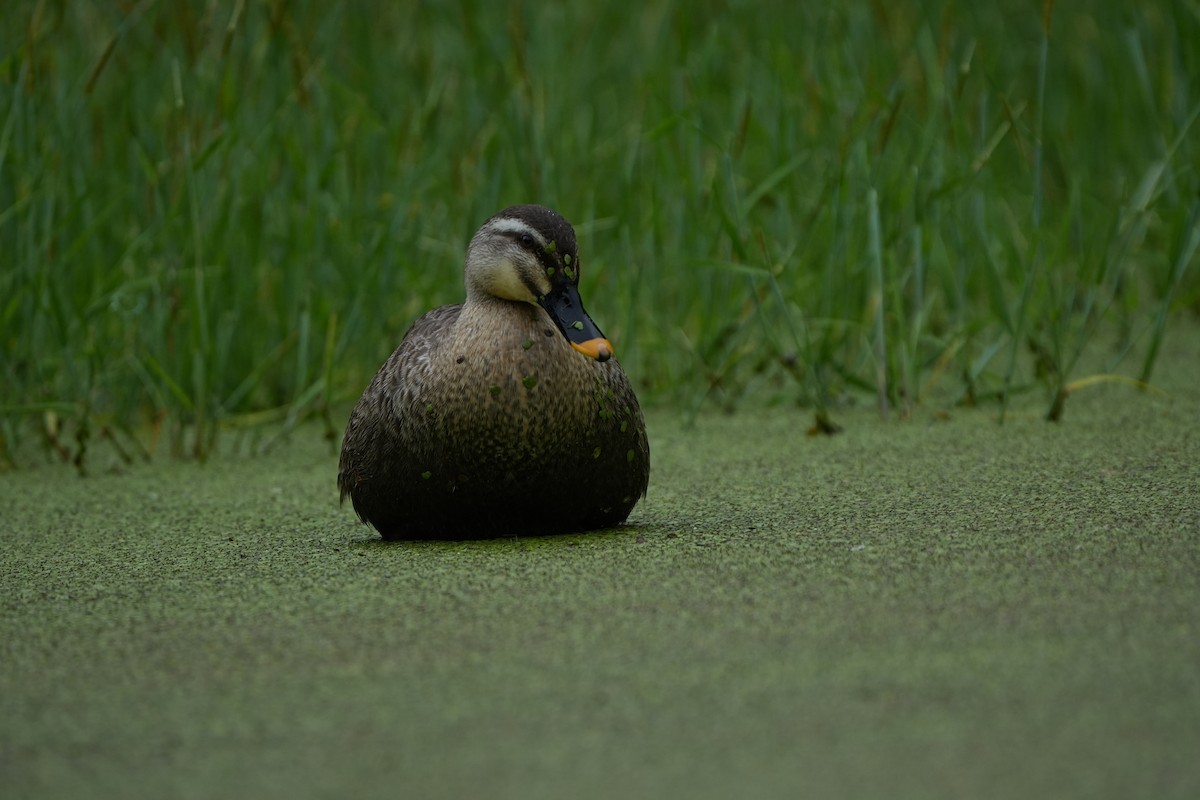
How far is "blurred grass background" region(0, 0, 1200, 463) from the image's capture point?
3.33 m

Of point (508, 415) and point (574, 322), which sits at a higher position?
point (574, 322)

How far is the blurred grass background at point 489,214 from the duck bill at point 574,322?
2.79ft

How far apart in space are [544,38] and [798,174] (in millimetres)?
850

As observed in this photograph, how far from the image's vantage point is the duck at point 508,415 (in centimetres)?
221

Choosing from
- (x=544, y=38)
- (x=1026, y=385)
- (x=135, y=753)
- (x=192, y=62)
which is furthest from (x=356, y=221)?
(x=135, y=753)

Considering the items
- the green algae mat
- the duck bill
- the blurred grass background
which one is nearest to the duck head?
the duck bill

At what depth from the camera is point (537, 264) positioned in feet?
7.45

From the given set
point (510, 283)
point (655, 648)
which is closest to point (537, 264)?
point (510, 283)

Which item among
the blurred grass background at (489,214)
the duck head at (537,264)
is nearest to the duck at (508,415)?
the duck head at (537,264)

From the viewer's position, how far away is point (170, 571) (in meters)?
2.23

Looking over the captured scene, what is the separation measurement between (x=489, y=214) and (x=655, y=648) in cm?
225

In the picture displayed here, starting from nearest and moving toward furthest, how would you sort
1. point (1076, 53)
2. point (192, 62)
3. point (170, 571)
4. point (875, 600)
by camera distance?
point (875, 600) < point (170, 571) < point (192, 62) < point (1076, 53)

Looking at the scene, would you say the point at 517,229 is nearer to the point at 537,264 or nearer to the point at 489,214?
the point at 537,264

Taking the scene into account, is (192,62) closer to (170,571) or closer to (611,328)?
(611,328)
